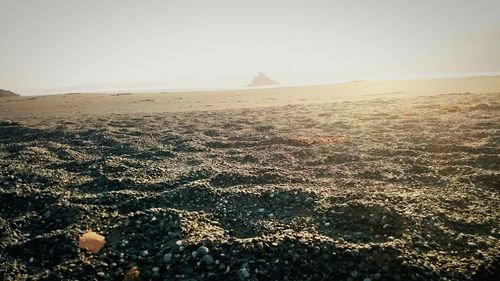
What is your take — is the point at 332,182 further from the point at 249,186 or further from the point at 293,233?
the point at 293,233

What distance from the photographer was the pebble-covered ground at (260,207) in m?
5.76

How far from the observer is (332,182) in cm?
928

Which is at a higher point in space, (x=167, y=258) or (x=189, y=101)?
(x=189, y=101)

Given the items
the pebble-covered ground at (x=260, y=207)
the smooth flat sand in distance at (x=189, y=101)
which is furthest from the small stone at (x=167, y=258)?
the smooth flat sand in distance at (x=189, y=101)

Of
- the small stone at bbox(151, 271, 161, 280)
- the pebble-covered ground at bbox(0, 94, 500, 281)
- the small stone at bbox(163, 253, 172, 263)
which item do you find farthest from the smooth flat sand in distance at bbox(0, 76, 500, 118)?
the small stone at bbox(151, 271, 161, 280)

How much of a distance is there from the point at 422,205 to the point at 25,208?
8614 millimetres

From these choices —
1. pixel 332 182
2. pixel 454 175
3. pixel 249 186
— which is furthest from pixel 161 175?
pixel 454 175

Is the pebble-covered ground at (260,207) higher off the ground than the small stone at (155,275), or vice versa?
the pebble-covered ground at (260,207)

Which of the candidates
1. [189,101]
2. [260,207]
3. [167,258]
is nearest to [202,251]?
[167,258]

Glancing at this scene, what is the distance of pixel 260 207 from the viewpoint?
7.89 metres

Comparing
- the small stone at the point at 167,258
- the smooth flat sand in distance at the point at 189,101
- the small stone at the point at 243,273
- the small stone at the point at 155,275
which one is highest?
the smooth flat sand in distance at the point at 189,101

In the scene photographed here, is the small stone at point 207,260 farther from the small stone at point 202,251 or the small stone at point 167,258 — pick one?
the small stone at point 167,258

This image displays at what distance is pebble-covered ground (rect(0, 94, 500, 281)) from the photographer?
227 inches

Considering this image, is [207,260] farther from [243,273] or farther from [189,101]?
[189,101]
